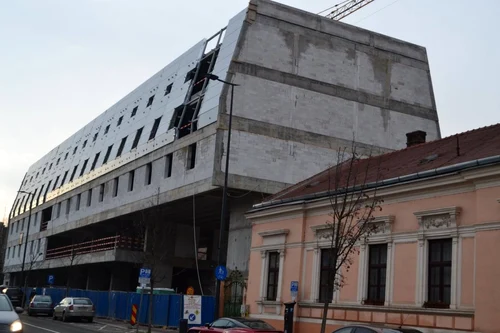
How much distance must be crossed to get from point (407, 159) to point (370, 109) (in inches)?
730

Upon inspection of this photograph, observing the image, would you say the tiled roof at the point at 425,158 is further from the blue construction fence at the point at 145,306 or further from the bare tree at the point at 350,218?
the blue construction fence at the point at 145,306

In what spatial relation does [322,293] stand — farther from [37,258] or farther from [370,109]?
[37,258]

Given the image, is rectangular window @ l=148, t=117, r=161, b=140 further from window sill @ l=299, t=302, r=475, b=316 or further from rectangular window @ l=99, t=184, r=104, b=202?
window sill @ l=299, t=302, r=475, b=316

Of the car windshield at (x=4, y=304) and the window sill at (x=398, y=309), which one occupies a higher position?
the window sill at (x=398, y=309)

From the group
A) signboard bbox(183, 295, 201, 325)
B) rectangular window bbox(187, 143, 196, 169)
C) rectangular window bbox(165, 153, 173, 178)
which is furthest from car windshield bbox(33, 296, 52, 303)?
signboard bbox(183, 295, 201, 325)

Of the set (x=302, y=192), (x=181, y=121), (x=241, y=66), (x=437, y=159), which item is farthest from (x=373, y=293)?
(x=181, y=121)

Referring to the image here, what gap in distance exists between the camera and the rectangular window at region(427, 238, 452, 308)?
18.5m

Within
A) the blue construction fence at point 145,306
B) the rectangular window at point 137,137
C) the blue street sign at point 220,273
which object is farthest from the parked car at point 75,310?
the blue street sign at point 220,273

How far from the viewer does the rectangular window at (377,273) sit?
20.9 m

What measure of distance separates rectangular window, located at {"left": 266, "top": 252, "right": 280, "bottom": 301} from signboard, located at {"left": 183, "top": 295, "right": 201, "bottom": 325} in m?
2.94

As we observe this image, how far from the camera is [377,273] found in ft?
69.7

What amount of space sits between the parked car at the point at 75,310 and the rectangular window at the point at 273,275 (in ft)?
49.6

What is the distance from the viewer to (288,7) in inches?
1594

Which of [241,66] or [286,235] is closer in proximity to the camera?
[286,235]
